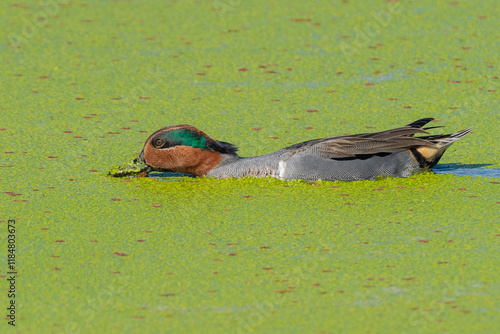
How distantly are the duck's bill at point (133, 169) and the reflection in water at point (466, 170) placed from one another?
5.71 feet

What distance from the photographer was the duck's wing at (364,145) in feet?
17.6

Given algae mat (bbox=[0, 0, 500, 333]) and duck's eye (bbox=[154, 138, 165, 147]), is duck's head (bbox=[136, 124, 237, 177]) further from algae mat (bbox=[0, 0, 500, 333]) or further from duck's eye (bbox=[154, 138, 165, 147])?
algae mat (bbox=[0, 0, 500, 333])

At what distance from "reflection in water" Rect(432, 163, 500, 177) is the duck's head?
4.12 ft

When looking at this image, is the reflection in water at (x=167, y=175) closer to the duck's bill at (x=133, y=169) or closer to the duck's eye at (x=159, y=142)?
the duck's bill at (x=133, y=169)

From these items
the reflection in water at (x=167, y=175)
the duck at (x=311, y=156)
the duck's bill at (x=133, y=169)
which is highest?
A: the duck at (x=311, y=156)

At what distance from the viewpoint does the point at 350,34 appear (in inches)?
313

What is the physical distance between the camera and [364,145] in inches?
213

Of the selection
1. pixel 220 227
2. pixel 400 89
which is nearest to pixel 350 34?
pixel 400 89

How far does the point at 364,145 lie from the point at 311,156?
32 centimetres

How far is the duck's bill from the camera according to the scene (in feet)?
18.0

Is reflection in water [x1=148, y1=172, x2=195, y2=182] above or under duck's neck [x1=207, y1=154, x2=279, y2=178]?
under

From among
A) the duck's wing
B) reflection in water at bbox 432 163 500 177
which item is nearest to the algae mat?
reflection in water at bbox 432 163 500 177

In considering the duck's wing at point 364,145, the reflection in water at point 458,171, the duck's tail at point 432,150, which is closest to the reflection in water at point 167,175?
the reflection in water at point 458,171

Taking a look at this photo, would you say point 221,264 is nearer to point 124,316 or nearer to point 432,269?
point 124,316
